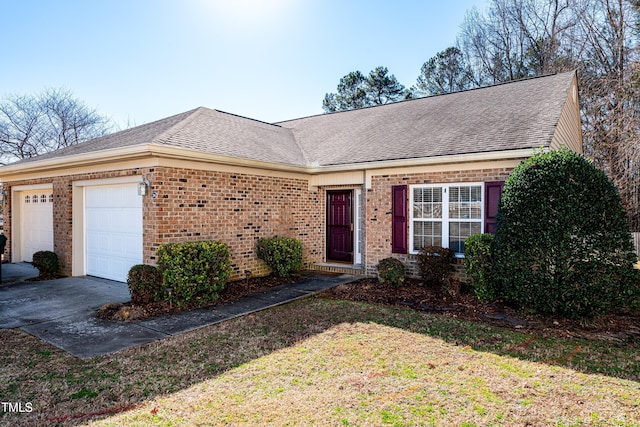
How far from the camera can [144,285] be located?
6.64 metres

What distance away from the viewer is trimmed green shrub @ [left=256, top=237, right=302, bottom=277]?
8.98 m

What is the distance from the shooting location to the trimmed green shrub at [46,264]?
9.28 m

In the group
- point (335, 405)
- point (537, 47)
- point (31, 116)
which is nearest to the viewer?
point (335, 405)

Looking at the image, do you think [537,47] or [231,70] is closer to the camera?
[231,70]

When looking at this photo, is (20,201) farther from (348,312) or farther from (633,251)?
(633,251)

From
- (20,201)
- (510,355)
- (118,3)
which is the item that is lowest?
(510,355)

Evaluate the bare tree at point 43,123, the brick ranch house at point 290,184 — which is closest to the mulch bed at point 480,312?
the brick ranch house at point 290,184

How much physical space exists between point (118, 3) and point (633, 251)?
12366 millimetres

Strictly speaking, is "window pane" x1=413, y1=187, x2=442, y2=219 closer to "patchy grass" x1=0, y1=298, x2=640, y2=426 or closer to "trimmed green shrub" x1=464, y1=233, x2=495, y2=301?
"trimmed green shrub" x1=464, y1=233, x2=495, y2=301

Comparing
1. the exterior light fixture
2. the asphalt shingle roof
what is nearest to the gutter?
the asphalt shingle roof

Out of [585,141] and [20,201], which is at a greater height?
[585,141]

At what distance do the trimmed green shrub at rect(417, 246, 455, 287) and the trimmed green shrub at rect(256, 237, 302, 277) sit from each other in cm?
300

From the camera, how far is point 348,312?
6.41m

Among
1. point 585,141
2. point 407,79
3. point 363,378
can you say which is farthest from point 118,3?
point 407,79
